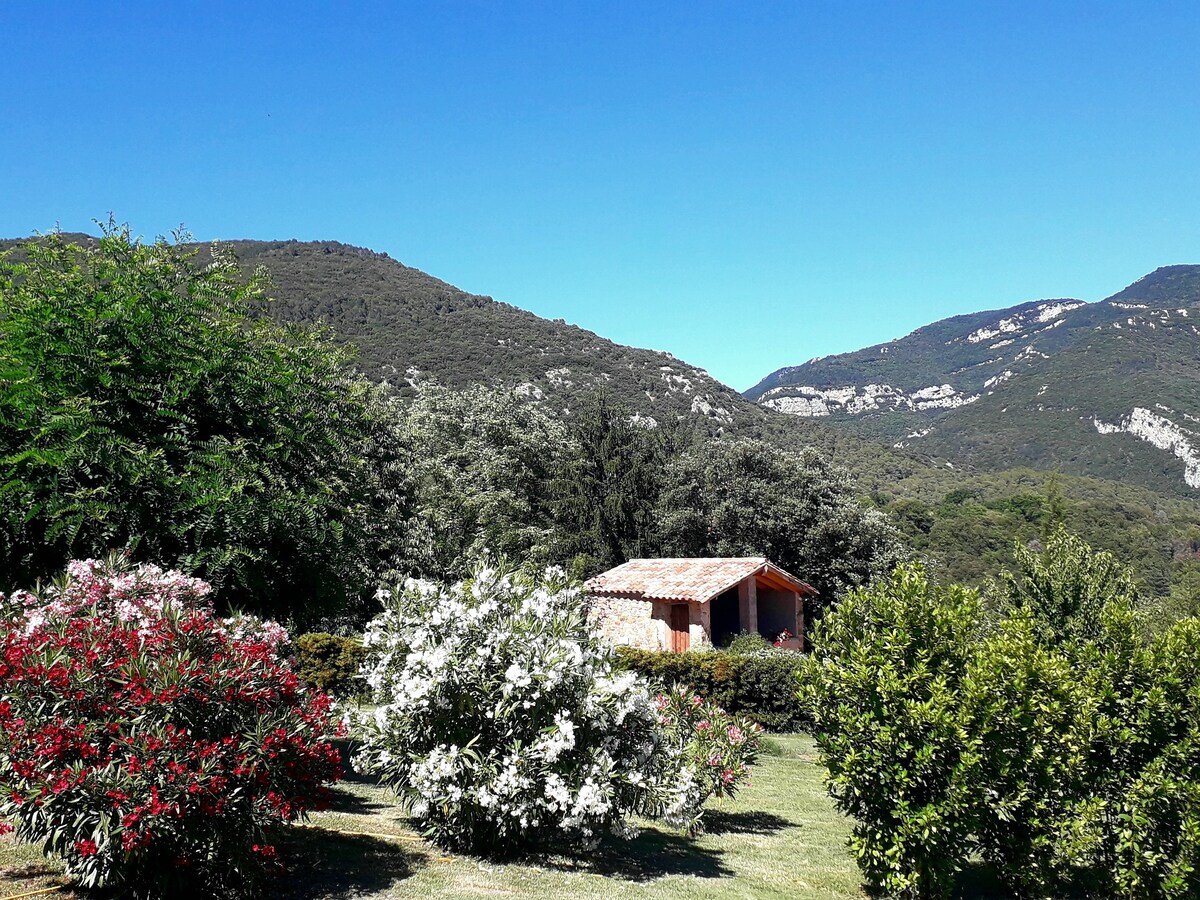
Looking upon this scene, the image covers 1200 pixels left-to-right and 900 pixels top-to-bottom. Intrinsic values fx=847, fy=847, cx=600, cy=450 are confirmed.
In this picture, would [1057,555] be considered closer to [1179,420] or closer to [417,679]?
[417,679]

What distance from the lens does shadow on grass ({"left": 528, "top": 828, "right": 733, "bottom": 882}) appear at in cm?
754

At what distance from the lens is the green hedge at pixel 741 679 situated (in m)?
17.7

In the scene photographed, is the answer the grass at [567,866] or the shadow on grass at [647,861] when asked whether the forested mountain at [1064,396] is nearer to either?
the grass at [567,866]

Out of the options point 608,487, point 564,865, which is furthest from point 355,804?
point 608,487

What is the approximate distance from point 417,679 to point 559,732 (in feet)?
4.16

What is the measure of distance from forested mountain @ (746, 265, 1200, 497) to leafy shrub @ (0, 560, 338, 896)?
4370 inches

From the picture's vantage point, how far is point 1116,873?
7.45 metres

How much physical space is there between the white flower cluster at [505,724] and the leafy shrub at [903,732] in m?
1.57

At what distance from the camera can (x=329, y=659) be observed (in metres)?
18.5

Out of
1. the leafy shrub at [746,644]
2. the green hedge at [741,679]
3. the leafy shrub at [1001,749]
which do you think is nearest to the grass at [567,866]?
the leafy shrub at [1001,749]

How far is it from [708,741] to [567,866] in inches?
118

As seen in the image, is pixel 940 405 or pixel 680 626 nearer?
pixel 680 626

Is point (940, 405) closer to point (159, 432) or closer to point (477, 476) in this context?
point (477, 476)

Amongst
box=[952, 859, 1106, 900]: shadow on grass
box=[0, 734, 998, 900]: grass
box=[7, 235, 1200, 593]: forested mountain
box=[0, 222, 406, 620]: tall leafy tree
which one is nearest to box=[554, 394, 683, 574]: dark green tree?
box=[7, 235, 1200, 593]: forested mountain
